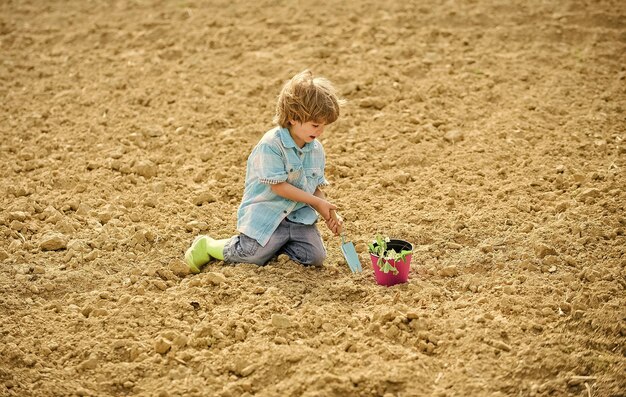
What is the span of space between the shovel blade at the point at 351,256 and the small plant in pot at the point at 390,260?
0.13 meters

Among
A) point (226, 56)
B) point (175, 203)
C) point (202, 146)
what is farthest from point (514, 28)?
point (175, 203)

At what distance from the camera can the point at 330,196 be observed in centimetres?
450

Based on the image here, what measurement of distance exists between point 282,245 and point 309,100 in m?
0.77

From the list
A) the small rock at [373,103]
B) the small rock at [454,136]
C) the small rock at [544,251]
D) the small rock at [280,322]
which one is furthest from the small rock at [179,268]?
the small rock at [373,103]

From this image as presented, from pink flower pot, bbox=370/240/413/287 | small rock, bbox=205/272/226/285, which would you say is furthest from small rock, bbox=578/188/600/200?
small rock, bbox=205/272/226/285

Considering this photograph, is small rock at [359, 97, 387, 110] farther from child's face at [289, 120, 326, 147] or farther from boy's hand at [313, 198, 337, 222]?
boy's hand at [313, 198, 337, 222]

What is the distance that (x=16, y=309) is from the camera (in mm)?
3449

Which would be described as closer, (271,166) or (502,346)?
(502,346)

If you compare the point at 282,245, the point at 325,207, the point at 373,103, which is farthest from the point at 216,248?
the point at 373,103

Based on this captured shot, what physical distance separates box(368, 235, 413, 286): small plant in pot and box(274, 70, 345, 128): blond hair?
62 cm

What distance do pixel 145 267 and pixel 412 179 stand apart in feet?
5.49

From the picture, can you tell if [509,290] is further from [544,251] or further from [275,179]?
[275,179]

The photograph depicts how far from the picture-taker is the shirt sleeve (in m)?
3.62

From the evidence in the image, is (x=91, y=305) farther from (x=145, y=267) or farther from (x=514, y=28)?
(x=514, y=28)
